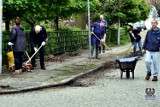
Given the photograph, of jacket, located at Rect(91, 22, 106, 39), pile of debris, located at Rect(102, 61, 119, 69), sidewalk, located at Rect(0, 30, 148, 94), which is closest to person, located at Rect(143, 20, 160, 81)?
sidewalk, located at Rect(0, 30, 148, 94)

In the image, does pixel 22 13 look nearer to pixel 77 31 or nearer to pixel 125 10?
pixel 77 31

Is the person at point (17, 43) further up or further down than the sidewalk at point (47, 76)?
further up

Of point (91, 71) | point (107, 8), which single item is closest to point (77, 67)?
point (91, 71)

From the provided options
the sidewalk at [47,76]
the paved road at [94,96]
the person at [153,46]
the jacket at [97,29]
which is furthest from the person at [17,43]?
the jacket at [97,29]

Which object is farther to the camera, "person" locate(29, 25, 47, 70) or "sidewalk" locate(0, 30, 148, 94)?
"person" locate(29, 25, 47, 70)

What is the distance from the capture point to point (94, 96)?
31.4ft

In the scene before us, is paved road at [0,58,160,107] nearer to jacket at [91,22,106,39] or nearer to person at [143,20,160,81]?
person at [143,20,160,81]

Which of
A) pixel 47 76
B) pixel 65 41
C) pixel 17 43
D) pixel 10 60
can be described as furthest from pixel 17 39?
pixel 65 41

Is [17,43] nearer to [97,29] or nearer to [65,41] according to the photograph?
[97,29]

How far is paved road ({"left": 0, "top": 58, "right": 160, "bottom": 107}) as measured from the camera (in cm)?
865

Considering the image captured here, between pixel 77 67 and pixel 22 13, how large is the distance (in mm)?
2673

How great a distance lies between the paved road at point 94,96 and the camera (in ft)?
28.4

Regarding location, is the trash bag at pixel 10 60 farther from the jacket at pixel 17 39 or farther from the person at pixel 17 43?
the jacket at pixel 17 39

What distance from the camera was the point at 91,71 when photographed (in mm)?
14219
